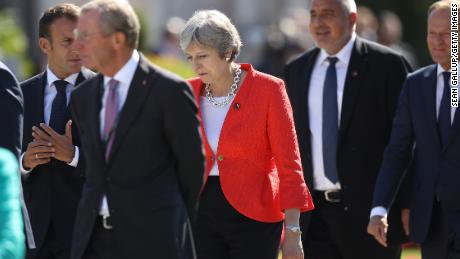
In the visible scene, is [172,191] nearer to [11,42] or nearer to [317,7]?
[317,7]

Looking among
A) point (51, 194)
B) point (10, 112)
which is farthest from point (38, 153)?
point (10, 112)

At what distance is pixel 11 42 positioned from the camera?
755 inches

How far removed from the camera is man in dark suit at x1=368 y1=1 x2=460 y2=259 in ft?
23.9

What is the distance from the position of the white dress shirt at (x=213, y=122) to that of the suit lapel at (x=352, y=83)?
1.47 m

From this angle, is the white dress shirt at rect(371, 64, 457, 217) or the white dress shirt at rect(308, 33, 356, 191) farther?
the white dress shirt at rect(308, 33, 356, 191)

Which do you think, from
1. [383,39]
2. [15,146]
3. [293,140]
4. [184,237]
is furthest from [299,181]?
[383,39]

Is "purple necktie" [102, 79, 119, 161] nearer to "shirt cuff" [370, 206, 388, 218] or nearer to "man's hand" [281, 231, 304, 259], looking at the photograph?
"man's hand" [281, 231, 304, 259]

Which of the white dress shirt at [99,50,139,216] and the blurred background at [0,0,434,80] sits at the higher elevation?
the white dress shirt at [99,50,139,216]

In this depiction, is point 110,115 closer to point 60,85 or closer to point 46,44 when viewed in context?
point 60,85

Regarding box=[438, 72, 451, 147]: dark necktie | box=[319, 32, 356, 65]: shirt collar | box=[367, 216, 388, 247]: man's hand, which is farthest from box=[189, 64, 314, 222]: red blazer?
box=[319, 32, 356, 65]: shirt collar

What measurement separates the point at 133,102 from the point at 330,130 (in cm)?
270

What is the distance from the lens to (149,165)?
5.76 meters

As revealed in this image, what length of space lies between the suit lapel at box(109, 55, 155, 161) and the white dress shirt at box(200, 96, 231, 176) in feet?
3.84

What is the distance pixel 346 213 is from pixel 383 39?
10747 mm
